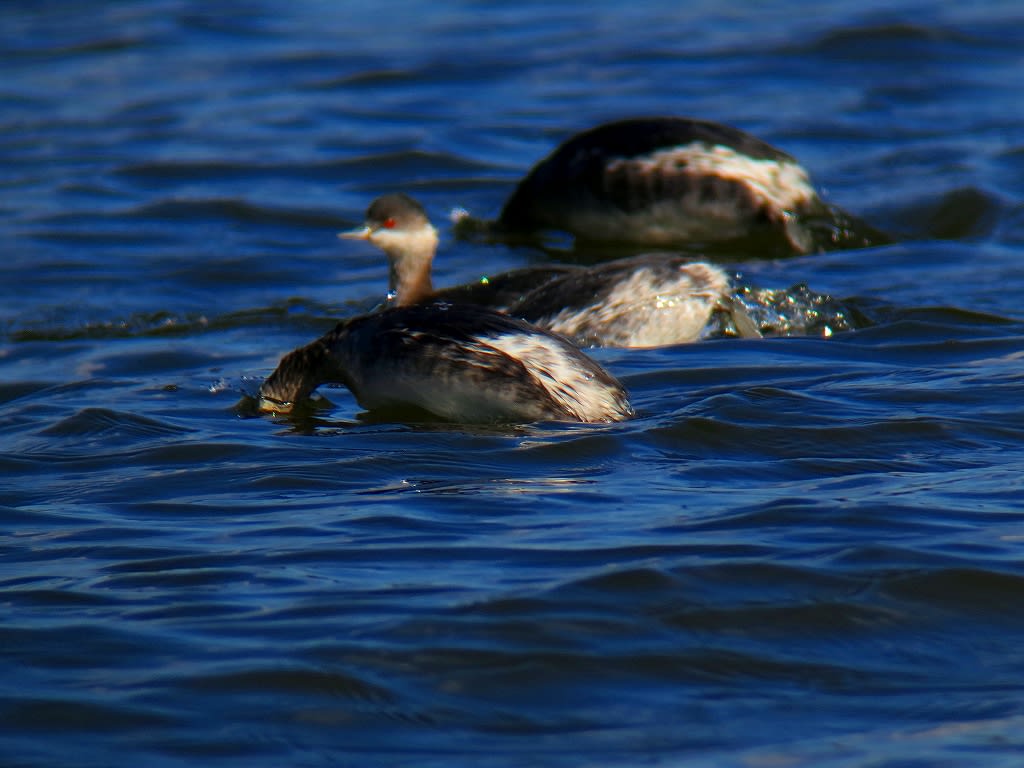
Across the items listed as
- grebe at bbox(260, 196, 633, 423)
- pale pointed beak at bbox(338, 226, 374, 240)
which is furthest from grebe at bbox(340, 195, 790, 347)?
grebe at bbox(260, 196, 633, 423)

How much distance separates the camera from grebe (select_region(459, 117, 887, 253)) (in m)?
11.0

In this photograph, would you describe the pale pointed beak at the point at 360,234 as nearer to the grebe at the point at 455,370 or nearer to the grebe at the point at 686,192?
the grebe at the point at 686,192

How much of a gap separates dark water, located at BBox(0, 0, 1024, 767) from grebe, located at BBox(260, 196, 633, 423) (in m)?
0.17

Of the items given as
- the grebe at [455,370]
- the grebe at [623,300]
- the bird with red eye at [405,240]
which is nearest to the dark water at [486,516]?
the grebe at [455,370]

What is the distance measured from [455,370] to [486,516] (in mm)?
1305

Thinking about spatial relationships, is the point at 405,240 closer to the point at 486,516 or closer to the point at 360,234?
the point at 360,234

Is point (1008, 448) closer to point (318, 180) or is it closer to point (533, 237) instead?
point (533, 237)

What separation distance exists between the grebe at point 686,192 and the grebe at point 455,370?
154 inches

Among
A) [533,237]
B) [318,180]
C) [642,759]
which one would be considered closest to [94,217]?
[318,180]

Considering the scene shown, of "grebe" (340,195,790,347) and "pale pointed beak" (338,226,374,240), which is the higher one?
"pale pointed beak" (338,226,374,240)

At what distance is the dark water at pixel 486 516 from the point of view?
422cm

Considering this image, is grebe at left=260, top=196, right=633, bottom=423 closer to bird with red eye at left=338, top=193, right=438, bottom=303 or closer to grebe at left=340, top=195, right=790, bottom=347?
grebe at left=340, top=195, right=790, bottom=347

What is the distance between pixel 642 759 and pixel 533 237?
25.8 feet

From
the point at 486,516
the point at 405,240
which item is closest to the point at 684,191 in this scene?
the point at 405,240
